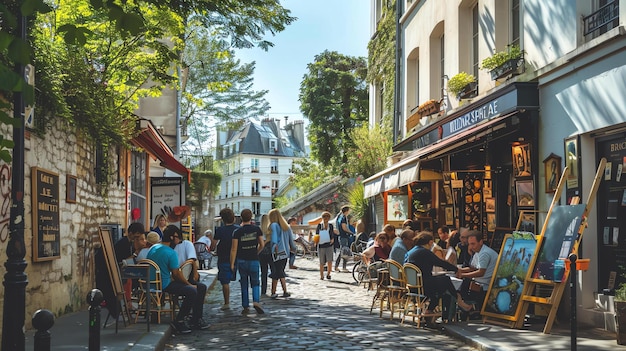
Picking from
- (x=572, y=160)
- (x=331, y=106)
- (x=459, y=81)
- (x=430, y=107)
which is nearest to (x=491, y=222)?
(x=459, y=81)

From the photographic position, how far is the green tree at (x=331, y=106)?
137 ft

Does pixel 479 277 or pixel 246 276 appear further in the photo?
pixel 246 276

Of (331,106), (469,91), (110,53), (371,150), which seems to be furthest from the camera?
(331,106)

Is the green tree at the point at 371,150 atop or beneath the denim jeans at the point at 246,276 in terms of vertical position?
atop

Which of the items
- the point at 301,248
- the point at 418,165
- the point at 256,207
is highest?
the point at 418,165

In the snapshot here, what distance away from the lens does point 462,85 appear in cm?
1548

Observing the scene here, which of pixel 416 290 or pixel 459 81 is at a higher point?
pixel 459 81

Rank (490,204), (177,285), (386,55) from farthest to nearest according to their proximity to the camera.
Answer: (386,55) → (490,204) → (177,285)

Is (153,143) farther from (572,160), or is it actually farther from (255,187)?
(255,187)

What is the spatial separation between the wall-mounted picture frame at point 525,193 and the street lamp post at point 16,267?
26.7 feet

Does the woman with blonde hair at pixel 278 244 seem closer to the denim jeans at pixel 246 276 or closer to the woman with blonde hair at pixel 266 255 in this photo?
the woman with blonde hair at pixel 266 255

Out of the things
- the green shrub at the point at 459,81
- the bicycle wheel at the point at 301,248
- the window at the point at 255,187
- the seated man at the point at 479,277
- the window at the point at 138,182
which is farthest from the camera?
the window at the point at 255,187

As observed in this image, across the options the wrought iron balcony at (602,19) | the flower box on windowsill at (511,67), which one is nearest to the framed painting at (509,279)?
the wrought iron balcony at (602,19)

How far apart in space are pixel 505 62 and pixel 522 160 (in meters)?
1.73
